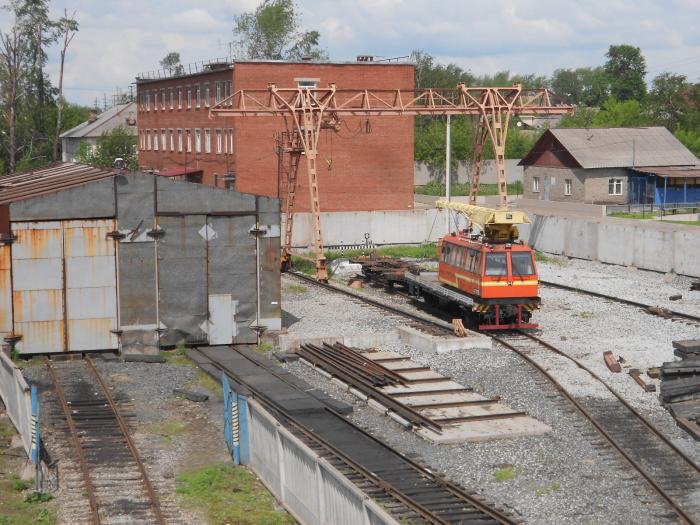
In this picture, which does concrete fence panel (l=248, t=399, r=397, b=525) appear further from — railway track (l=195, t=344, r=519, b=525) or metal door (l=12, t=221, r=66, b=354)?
metal door (l=12, t=221, r=66, b=354)

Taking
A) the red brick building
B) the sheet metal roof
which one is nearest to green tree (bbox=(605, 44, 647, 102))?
the sheet metal roof

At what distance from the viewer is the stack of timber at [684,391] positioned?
687 inches

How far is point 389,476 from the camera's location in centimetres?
1427

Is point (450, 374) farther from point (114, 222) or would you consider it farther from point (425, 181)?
point (425, 181)

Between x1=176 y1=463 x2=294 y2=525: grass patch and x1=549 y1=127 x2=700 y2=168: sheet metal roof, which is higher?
x1=549 y1=127 x2=700 y2=168: sheet metal roof

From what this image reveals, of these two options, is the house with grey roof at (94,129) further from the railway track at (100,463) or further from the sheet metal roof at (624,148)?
the railway track at (100,463)

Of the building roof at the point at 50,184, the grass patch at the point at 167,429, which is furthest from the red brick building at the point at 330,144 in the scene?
the grass patch at the point at 167,429

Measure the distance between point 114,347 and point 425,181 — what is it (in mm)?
60886

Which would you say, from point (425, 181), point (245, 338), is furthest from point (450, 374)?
point (425, 181)

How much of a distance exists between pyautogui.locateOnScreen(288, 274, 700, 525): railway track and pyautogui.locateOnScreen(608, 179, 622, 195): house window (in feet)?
130

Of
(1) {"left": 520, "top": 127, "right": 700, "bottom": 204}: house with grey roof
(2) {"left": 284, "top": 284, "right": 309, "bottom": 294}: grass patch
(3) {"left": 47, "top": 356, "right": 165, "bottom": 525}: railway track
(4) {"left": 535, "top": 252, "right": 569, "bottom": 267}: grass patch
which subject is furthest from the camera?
(1) {"left": 520, "top": 127, "right": 700, "bottom": 204}: house with grey roof

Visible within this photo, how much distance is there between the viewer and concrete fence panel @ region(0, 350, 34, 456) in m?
15.1

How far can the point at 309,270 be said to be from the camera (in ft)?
129

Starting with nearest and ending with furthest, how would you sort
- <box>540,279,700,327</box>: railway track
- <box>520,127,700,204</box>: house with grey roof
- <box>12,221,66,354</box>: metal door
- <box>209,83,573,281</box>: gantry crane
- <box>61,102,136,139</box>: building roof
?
<box>12,221,66,354</box>: metal door, <box>540,279,700,327</box>: railway track, <box>209,83,573,281</box>: gantry crane, <box>520,127,700,204</box>: house with grey roof, <box>61,102,136,139</box>: building roof
